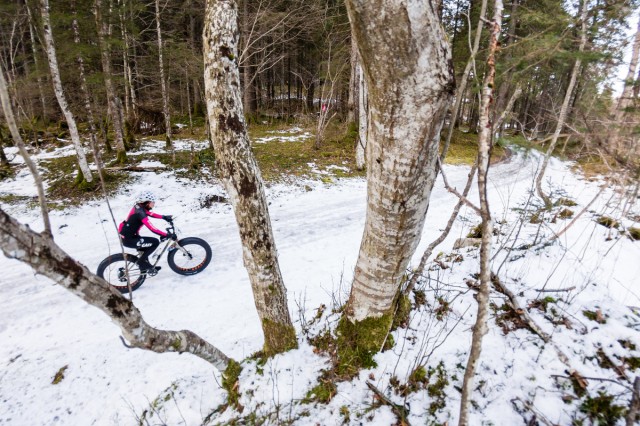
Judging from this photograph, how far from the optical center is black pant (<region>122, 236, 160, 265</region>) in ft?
16.8

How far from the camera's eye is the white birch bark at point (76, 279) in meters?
1.26

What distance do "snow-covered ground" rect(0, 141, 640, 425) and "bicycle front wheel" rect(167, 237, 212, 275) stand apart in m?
0.18

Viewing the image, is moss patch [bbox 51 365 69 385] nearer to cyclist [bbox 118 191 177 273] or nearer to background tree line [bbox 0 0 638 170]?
cyclist [bbox 118 191 177 273]

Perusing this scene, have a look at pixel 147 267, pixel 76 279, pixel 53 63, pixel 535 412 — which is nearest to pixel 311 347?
pixel 535 412

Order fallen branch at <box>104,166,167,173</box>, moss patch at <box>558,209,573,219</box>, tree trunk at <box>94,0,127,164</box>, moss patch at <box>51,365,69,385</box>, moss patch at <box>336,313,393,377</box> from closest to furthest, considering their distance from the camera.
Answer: moss patch at <box>336,313,393,377</box>
moss patch at <box>51,365,69,385</box>
moss patch at <box>558,209,573,219</box>
tree trunk at <box>94,0,127,164</box>
fallen branch at <box>104,166,167,173</box>

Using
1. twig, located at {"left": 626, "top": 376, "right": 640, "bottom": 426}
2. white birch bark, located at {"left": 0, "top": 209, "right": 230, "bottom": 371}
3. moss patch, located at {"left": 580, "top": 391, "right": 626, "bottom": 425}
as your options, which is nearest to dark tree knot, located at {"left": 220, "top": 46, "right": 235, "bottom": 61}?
white birch bark, located at {"left": 0, "top": 209, "right": 230, "bottom": 371}

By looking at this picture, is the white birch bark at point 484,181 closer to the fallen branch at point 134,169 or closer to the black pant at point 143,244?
the black pant at point 143,244

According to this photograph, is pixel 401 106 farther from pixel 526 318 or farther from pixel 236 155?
pixel 526 318

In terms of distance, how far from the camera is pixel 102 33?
8.89 metres

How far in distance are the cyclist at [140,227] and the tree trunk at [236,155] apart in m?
3.27

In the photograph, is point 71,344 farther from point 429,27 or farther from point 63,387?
point 429,27

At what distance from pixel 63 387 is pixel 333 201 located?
7.37 metres

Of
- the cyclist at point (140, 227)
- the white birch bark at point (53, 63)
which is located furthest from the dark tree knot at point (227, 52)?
the white birch bark at point (53, 63)

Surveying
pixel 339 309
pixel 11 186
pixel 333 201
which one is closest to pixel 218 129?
pixel 339 309
